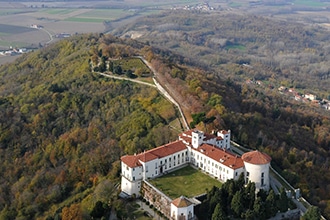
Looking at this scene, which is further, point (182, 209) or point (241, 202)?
point (241, 202)

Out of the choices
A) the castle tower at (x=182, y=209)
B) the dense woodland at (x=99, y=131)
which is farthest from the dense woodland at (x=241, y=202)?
the dense woodland at (x=99, y=131)

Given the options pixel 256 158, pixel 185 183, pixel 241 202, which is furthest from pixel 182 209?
pixel 256 158

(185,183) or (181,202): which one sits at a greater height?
(181,202)

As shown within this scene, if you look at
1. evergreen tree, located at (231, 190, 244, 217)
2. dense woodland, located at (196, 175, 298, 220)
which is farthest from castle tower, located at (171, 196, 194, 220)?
evergreen tree, located at (231, 190, 244, 217)

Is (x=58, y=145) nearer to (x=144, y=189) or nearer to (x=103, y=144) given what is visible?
(x=103, y=144)

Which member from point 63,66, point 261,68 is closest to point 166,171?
point 63,66

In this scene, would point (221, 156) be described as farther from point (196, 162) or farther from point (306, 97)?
point (306, 97)

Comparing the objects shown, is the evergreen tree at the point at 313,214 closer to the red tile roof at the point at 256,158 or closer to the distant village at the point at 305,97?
→ the red tile roof at the point at 256,158
